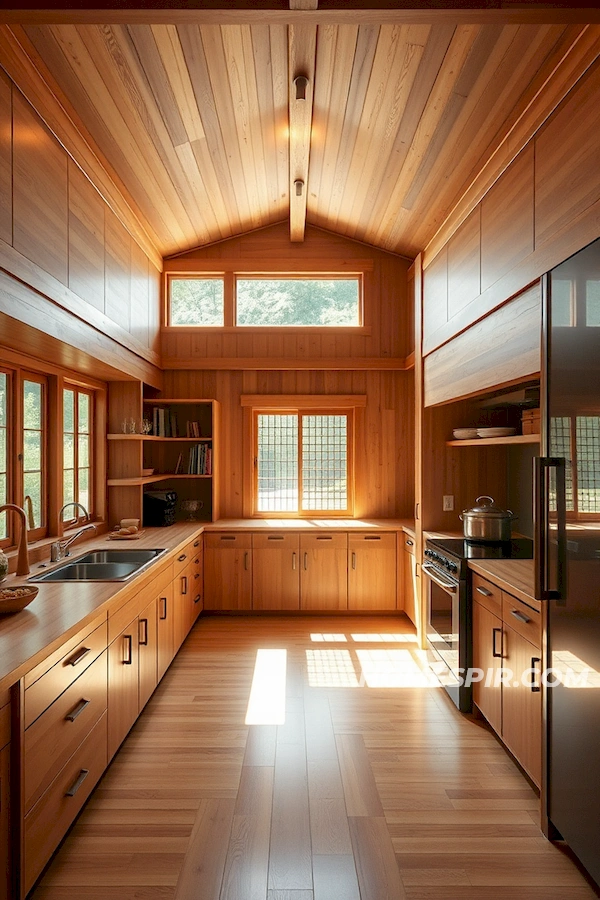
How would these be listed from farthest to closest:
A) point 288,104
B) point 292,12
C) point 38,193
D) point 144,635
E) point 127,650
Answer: point 288,104 → point 144,635 → point 127,650 → point 38,193 → point 292,12

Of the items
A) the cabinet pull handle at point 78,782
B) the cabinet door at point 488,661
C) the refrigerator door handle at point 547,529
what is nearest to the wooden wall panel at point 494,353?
the refrigerator door handle at point 547,529

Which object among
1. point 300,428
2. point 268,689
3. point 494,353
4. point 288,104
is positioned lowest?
point 268,689

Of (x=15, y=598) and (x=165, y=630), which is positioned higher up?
(x=15, y=598)

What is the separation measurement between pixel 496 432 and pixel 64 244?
282 centimetres

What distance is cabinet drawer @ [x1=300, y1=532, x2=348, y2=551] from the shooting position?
4820 mm

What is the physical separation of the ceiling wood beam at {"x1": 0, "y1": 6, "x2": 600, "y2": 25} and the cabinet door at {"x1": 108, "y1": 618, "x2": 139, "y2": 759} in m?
2.49

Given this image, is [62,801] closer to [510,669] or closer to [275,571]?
[510,669]

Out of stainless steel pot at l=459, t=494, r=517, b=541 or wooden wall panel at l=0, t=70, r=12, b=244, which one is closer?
wooden wall panel at l=0, t=70, r=12, b=244

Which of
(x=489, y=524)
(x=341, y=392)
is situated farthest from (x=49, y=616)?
(x=341, y=392)

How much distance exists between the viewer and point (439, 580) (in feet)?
11.0

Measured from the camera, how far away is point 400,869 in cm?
189

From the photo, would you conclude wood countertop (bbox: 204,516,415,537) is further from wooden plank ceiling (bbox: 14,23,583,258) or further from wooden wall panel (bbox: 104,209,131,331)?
wooden plank ceiling (bbox: 14,23,583,258)

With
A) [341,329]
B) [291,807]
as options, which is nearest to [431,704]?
[291,807]

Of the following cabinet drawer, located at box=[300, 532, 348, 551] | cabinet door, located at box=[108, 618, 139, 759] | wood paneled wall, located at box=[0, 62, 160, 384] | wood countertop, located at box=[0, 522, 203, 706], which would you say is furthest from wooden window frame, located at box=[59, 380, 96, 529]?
cabinet drawer, located at box=[300, 532, 348, 551]
